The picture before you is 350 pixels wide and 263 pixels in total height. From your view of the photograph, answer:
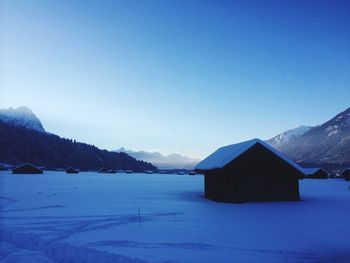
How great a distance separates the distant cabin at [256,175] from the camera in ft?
71.1

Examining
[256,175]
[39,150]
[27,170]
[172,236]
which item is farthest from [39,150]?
[172,236]

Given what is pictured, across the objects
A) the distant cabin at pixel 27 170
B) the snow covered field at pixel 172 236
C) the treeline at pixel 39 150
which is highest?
the treeline at pixel 39 150

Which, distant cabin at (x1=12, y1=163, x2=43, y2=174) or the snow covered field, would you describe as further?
distant cabin at (x1=12, y1=163, x2=43, y2=174)

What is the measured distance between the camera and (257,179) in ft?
73.0

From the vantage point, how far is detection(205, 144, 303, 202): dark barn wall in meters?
21.7

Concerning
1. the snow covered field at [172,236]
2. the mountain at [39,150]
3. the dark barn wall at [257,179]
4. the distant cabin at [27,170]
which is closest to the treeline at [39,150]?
the mountain at [39,150]

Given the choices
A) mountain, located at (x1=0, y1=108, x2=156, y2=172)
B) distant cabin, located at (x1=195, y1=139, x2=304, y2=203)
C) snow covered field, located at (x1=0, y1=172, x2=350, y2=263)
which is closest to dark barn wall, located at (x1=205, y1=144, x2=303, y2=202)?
distant cabin, located at (x1=195, y1=139, x2=304, y2=203)

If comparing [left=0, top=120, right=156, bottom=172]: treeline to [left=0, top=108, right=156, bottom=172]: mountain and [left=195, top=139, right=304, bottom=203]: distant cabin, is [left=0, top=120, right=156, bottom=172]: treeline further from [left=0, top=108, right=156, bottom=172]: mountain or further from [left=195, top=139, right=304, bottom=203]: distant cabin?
[left=195, top=139, right=304, bottom=203]: distant cabin

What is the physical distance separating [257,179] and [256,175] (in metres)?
0.31

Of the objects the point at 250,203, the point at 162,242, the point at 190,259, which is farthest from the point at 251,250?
the point at 250,203

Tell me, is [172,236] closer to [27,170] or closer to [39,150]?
[27,170]

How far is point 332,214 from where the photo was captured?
15.8 m

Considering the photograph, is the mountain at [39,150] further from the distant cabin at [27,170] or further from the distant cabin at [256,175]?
the distant cabin at [256,175]

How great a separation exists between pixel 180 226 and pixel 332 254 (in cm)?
579
